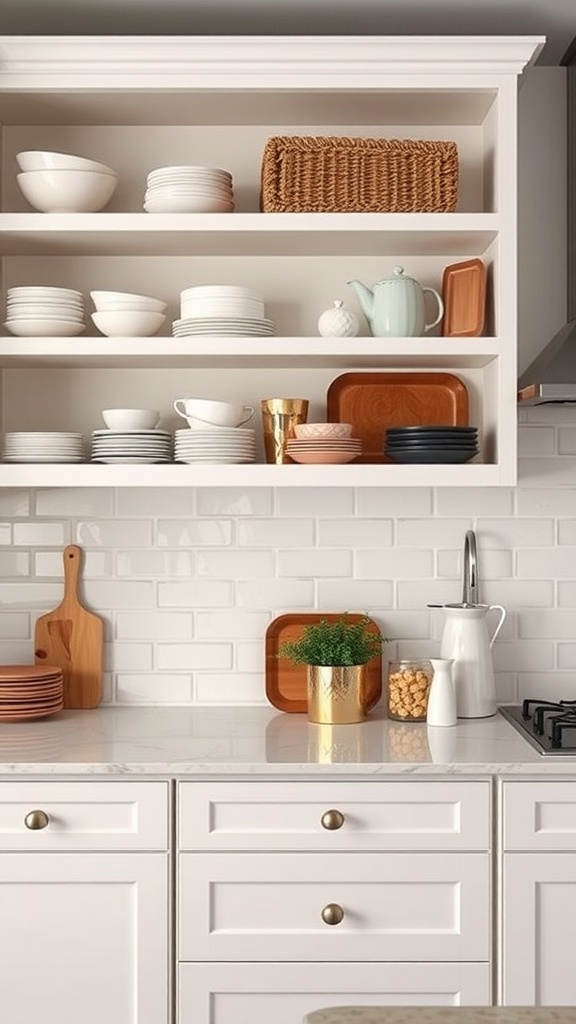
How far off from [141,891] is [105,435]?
1.04 meters

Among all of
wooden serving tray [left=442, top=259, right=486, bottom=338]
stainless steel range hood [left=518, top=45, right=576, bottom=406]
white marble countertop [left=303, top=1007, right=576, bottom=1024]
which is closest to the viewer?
white marble countertop [left=303, top=1007, right=576, bottom=1024]

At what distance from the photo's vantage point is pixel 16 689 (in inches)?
108

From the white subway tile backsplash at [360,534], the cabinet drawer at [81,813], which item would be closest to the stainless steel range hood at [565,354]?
the white subway tile backsplash at [360,534]

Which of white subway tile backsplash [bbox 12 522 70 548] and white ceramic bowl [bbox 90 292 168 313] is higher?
white ceramic bowl [bbox 90 292 168 313]

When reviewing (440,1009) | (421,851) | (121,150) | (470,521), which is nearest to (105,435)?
(121,150)

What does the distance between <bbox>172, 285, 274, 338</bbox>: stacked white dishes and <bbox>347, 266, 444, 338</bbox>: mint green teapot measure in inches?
10.4

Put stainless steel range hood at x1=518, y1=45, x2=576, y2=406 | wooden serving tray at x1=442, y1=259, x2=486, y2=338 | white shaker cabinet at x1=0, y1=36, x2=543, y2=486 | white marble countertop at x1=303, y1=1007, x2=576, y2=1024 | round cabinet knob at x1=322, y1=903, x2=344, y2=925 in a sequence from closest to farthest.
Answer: white marble countertop at x1=303, y1=1007, x2=576, y2=1024, round cabinet knob at x1=322, y1=903, x2=344, y2=925, stainless steel range hood at x1=518, y1=45, x2=576, y2=406, white shaker cabinet at x1=0, y1=36, x2=543, y2=486, wooden serving tray at x1=442, y1=259, x2=486, y2=338

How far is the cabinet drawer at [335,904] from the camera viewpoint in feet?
7.84

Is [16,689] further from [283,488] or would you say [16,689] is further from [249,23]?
[249,23]

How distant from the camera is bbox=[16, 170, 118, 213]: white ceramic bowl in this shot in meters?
2.72

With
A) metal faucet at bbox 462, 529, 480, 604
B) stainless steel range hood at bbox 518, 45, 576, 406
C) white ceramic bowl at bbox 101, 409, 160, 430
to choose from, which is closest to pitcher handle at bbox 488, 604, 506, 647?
metal faucet at bbox 462, 529, 480, 604

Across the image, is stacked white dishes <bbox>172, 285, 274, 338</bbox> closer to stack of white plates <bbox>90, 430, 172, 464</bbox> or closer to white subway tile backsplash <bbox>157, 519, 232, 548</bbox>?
stack of white plates <bbox>90, 430, 172, 464</bbox>

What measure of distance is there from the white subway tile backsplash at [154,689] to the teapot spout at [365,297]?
1045 mm

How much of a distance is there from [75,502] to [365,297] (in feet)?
3.02
